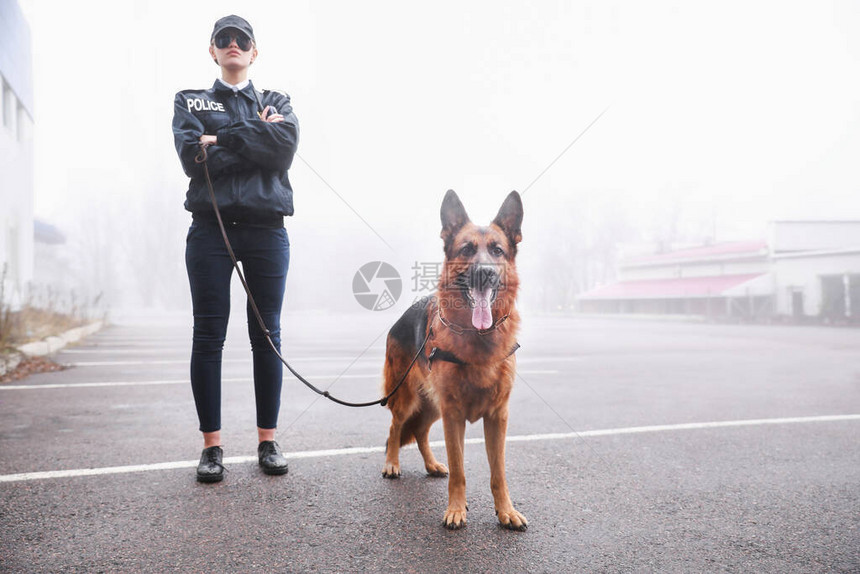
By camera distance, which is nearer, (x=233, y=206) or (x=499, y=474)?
(x=499, y=474)

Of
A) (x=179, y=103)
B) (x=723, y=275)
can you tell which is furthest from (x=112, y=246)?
(x=179, y=103)

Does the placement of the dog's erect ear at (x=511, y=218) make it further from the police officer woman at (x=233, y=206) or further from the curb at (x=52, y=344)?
the curb at (x=52, y=344)

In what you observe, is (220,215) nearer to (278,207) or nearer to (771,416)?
(278,207)

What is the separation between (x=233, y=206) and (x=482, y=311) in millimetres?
1394

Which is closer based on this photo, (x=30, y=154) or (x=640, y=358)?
(x=640, y=358)

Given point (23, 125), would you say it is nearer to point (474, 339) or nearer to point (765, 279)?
point (474, 339)

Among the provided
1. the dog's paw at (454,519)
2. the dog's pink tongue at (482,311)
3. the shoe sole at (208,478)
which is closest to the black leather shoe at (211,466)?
the shoe sole at (208,478)

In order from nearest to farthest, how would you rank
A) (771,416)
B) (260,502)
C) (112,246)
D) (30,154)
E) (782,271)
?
(260,502), (771,416), (30,154), (782,271), (112,246)

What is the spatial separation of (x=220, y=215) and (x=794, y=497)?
3135 millimetres

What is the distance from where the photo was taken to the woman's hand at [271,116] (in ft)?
9.39

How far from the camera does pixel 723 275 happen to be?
33625mm

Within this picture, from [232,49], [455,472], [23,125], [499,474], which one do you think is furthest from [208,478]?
[23,125]

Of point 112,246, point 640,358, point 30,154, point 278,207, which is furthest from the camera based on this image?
point 112,246

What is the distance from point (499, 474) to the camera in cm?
236
